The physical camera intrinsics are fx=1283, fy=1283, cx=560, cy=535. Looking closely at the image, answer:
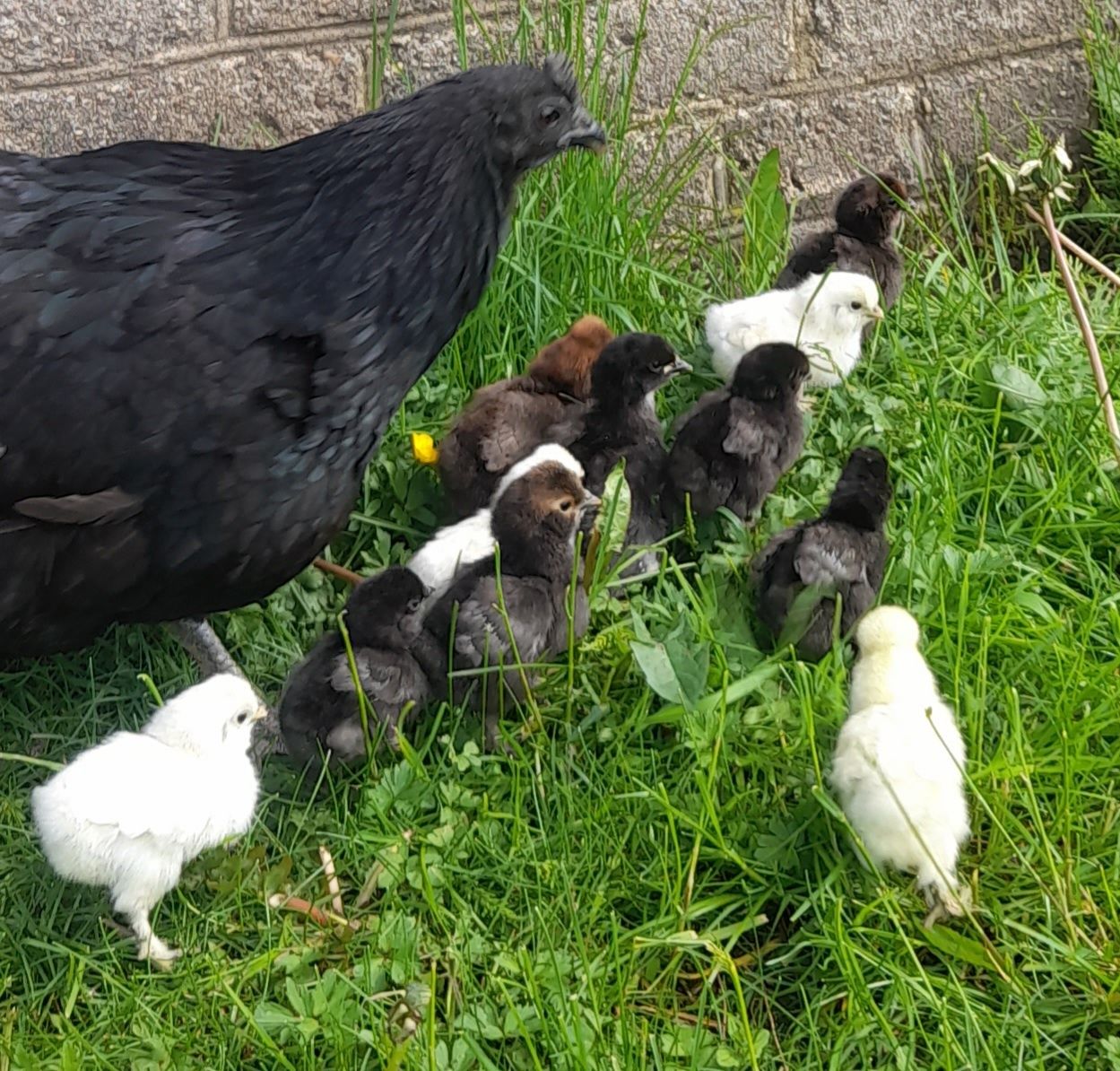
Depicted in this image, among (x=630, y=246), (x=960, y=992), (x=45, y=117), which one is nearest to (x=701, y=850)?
(x=960, y=992)

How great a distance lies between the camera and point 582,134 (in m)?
2.65

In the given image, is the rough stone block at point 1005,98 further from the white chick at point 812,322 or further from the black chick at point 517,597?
the black chick at point 517,597

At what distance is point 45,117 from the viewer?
2.96 meters

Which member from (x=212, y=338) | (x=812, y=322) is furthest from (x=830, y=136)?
(x=212, y=338)

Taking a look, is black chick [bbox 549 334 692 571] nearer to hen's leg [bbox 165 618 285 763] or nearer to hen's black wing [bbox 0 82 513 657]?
hen's black wing [bbox 0 82 513 657]

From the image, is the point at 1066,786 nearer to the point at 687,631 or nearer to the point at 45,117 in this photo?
the point at 687,631

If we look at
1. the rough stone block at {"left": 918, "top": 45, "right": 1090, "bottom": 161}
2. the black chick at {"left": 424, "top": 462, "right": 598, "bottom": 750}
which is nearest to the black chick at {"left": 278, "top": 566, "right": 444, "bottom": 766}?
the black chick at {"left": 424, "top": 462, "right": 598, "bottom": 750}

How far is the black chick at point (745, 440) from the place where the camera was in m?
2.61

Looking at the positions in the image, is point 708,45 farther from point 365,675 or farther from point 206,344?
point 365,675

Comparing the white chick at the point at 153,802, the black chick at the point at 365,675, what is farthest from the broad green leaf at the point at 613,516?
the white chick at the point at 153,802

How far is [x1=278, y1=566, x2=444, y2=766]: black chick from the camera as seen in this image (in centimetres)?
219

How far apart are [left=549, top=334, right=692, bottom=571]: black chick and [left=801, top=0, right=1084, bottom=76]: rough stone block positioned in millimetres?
1356

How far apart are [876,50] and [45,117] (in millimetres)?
2203

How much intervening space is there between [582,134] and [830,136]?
129 cm
